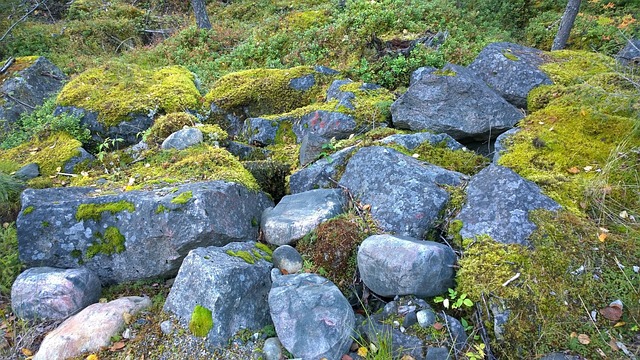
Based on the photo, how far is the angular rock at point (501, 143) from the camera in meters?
4.77

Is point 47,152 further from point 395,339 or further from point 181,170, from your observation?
point 395,339

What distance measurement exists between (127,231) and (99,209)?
0.41m

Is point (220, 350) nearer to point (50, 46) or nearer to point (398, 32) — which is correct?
point (398, 32)

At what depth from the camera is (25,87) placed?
9.18 metres

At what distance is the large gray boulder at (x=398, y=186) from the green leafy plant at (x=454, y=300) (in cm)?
68

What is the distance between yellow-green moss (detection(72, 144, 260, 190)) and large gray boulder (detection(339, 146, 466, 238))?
1.28m

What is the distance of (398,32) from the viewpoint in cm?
855

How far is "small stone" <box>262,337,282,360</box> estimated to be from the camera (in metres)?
3.23

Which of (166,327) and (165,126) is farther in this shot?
(165,126)

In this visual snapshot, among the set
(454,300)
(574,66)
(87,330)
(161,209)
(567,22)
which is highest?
(574,66)

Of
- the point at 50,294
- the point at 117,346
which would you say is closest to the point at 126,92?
the point at 50,294

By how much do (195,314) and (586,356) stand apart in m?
2.88

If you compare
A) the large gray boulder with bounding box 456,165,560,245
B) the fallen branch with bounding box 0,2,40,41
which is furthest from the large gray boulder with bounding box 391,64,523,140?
the fallen branch with bounding box 0,2,40,41

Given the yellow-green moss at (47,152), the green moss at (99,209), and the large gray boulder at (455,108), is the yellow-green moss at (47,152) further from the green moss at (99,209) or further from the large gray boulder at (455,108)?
the large gray boulder at (455,108)
